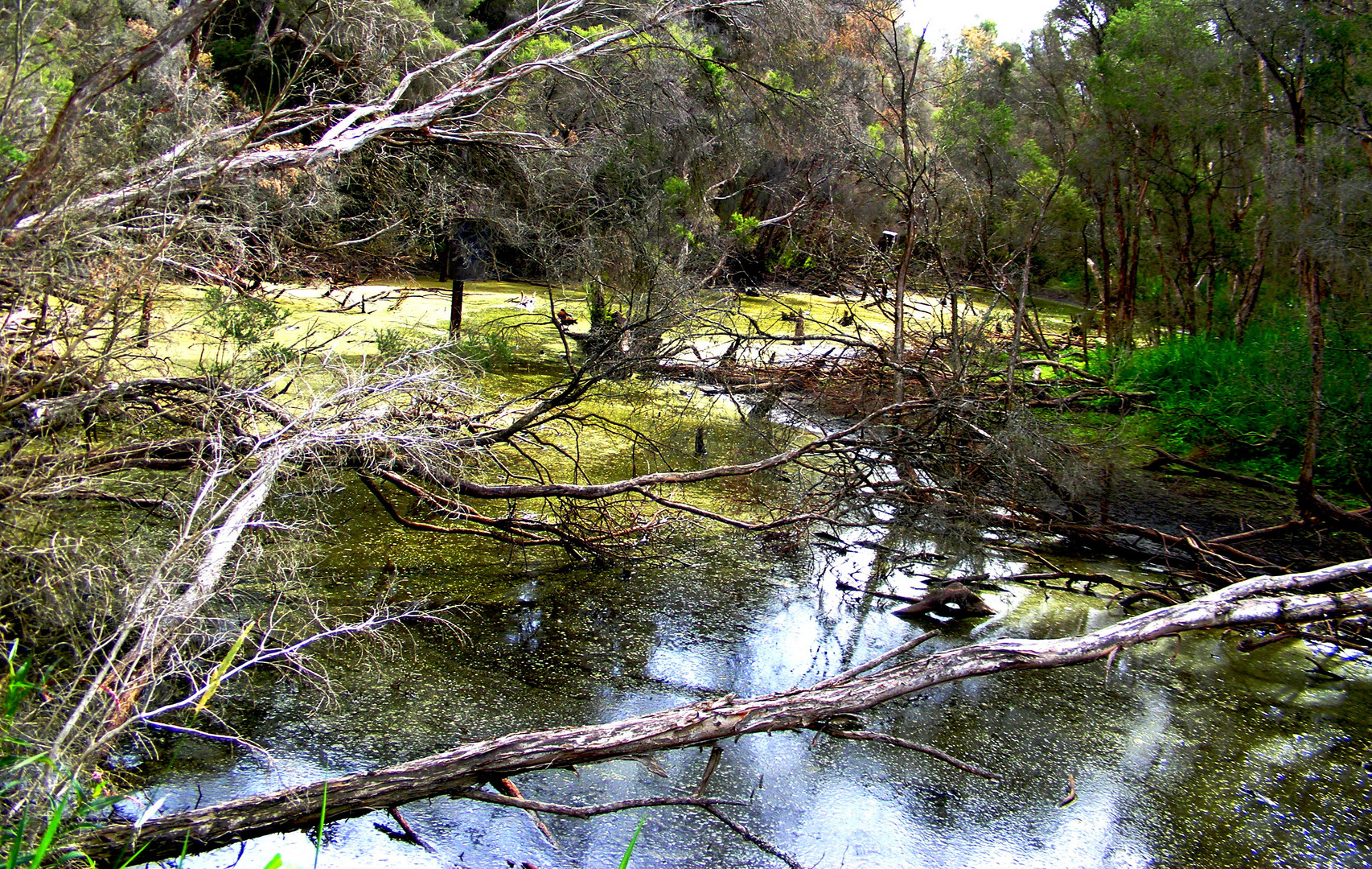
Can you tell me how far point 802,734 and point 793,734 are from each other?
0.05 meters

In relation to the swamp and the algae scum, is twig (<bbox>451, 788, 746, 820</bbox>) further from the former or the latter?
the algae scum

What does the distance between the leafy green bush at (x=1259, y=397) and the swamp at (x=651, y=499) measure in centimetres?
5

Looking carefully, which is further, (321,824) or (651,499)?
(651,499)

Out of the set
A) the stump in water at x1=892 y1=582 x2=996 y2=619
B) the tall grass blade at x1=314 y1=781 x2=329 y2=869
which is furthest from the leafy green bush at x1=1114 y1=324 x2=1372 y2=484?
the tall grass blade at x1=314 y1=781 x2=329 y2=869

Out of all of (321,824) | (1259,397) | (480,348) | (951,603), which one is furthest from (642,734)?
(1259,397)

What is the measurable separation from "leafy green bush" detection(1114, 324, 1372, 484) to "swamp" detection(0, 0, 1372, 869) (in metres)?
0.05

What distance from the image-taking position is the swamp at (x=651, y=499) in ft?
11.7

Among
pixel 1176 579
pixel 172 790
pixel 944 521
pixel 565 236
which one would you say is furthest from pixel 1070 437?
pixel 172 790

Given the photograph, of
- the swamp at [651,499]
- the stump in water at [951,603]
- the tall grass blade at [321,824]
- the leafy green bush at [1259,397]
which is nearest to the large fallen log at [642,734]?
the swamp at [651,499]

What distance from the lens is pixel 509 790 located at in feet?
10.8

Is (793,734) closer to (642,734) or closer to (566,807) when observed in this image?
(642,734)

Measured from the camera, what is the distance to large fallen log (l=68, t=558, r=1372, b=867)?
2.85 metres

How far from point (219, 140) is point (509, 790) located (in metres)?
4.56

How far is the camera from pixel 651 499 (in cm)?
584
